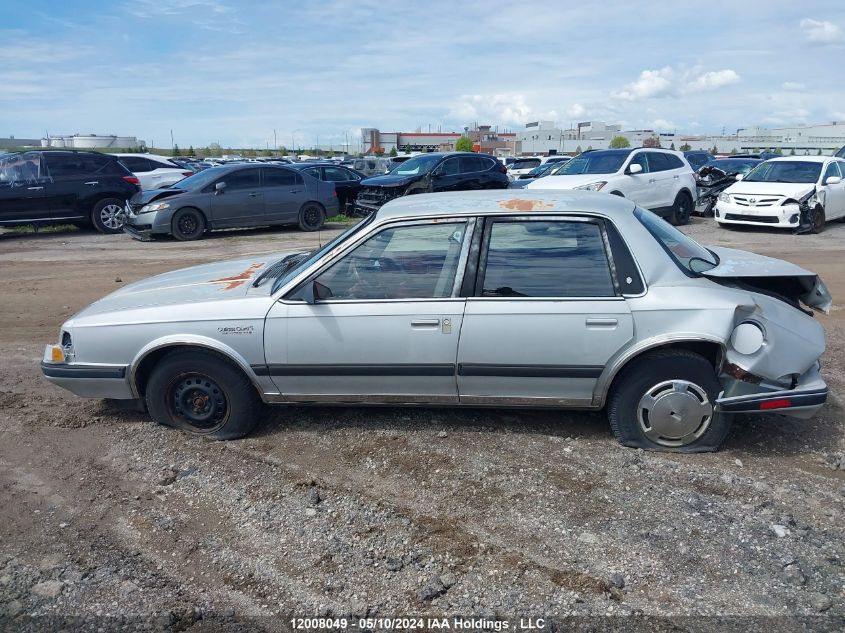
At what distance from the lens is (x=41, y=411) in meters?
5.01

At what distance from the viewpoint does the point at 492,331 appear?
4.08 m

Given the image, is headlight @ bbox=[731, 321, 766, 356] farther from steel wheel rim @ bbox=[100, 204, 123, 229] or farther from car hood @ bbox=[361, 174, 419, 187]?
steel wheel rim @ bbox=[100, 204, 123, 229]

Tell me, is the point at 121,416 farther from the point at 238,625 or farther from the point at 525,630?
the point at 525,630

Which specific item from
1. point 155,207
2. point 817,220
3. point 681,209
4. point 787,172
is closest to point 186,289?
point 155,207

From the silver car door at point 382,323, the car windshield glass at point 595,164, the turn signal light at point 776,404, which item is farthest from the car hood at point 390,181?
the turn signal light at point 776,404

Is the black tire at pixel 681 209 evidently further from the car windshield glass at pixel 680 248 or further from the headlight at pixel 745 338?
the headlight at pixel 745 338

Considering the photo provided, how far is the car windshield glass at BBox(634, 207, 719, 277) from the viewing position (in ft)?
13.9

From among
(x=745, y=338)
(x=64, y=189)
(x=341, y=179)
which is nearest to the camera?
(x=745, y=338)

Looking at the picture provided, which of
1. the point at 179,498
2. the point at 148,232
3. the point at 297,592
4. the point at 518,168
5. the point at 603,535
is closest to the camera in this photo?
the point at 297,592

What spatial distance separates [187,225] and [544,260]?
430 inches

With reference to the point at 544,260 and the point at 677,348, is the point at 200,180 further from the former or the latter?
the point at 677,348

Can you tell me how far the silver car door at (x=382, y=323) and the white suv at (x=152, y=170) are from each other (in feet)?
45.8

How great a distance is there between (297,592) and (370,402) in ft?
4.88

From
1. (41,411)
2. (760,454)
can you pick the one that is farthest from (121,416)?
(760,454)
